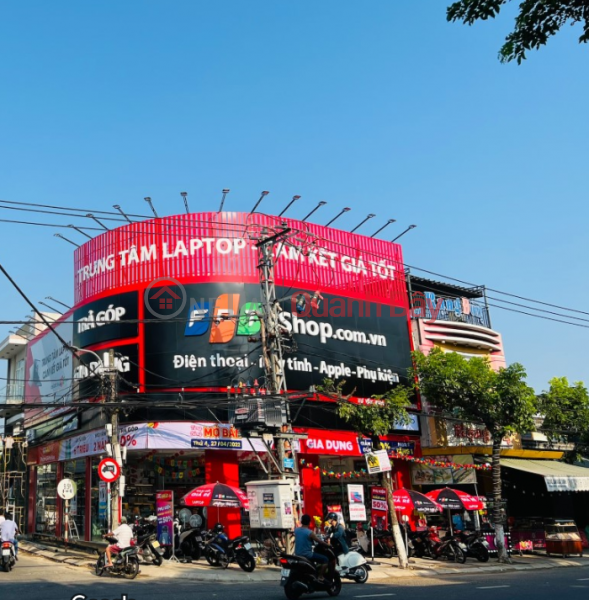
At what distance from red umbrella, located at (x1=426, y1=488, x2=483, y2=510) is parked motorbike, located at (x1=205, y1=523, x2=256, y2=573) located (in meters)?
8.28

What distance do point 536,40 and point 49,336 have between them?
96.4 feet

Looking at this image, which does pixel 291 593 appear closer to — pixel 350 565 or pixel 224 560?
pixel 350 565

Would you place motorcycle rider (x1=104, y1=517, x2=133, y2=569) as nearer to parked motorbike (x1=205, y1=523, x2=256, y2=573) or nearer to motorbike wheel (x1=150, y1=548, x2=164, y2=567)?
motorbike wheel (x1=150, y1=548, x2=164, y2=567)

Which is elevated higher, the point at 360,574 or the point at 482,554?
the point at 360,574

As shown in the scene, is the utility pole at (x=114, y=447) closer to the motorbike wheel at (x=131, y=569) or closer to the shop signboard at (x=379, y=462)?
the motorbike wheel at (x=131, y=569)

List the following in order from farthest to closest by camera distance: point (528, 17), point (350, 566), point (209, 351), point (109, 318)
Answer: point (109, 318) → point (209, 351) → point (350, 566) → point (528, 17)

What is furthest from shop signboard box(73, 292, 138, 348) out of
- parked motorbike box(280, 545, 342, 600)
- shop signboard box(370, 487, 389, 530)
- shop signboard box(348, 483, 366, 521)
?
A: parked motorbike box(280, 545, 342, 600)

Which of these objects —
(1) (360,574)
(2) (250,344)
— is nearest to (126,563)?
(1) (360,574)

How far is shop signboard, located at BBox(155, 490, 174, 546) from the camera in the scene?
70.9ft

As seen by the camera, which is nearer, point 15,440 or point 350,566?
point 350,566

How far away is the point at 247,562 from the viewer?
19.3 meters

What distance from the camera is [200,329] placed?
1009 inches

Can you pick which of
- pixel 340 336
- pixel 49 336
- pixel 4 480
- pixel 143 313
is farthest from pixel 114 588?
pixel 4 480

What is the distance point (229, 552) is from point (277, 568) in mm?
1480
